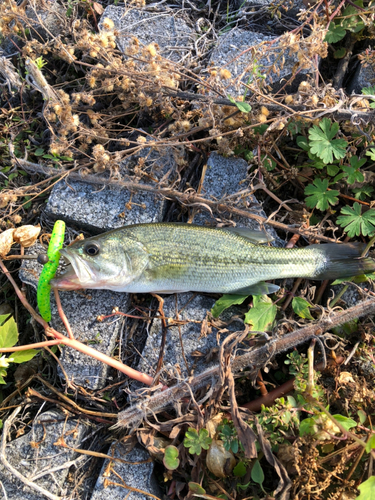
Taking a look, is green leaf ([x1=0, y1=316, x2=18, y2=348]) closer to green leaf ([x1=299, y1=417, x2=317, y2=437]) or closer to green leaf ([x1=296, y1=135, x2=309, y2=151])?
green leaf ([x1=299, y1=417, x2=317, y2=437])

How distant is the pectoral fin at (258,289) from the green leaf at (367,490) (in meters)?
1.66

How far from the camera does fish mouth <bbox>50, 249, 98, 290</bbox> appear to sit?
11.2 ft

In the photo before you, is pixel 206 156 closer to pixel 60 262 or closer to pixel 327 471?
pixel 60 262

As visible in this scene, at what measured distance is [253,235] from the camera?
12.4ft

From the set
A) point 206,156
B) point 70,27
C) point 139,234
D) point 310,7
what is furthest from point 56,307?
point 310,7

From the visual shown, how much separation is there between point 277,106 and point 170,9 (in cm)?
208

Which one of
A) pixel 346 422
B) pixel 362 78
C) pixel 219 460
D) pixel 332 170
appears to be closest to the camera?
pixel 346 422

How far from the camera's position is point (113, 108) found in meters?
4.25

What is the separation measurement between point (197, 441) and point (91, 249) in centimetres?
190

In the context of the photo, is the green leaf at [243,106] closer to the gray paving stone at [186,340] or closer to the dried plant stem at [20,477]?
the gray paving stone at [186,340]

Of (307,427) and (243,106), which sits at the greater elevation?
(243,106)

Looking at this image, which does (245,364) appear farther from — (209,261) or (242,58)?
(242,58)

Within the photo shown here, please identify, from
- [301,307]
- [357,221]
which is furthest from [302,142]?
[301,307]

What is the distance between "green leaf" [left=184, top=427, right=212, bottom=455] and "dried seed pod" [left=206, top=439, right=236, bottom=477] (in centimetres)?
14
